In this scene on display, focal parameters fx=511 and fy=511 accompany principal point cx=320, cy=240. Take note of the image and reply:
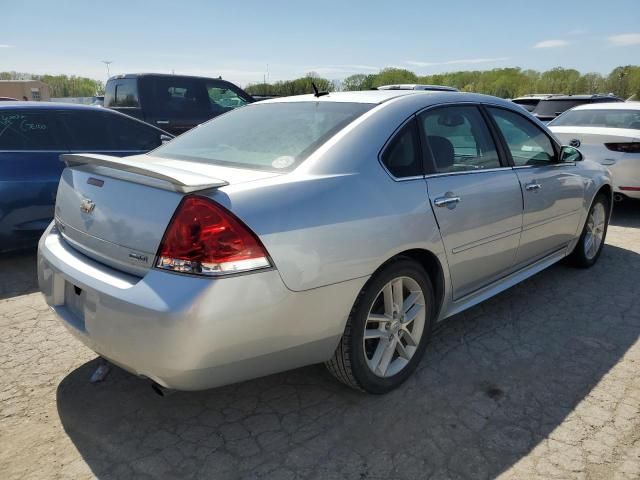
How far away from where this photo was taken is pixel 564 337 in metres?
3.33

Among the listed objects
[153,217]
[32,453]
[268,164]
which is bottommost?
[32,453]

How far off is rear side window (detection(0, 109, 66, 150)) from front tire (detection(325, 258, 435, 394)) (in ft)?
12.5

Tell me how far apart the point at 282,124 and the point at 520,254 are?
188 cm

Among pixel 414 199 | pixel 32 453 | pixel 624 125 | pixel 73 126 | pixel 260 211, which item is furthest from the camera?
pixel 624 125

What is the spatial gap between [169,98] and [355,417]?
25.6ft

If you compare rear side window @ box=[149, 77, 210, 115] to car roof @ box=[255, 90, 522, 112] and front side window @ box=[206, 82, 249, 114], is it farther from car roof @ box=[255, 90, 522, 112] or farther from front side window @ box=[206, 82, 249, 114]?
car roof @ box=[255, 90, 522, 112]

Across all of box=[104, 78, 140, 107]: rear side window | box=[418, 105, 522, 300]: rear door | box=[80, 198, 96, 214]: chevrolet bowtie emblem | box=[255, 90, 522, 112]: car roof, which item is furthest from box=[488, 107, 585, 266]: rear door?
box=[104, 78, 140, 107]: rear side window

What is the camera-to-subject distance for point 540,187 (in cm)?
359

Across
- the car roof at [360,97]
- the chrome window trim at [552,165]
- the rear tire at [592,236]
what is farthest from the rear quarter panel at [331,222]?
the rear tire at [592,236]

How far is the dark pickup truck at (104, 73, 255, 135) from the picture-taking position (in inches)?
344

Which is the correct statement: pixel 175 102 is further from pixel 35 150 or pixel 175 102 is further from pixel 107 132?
pixel 35 150

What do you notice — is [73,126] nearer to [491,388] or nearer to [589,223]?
[491,388]

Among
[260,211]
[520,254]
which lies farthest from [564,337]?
[260,211]

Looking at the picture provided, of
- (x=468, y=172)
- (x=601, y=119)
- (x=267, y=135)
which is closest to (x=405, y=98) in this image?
(x=468, y=172)
